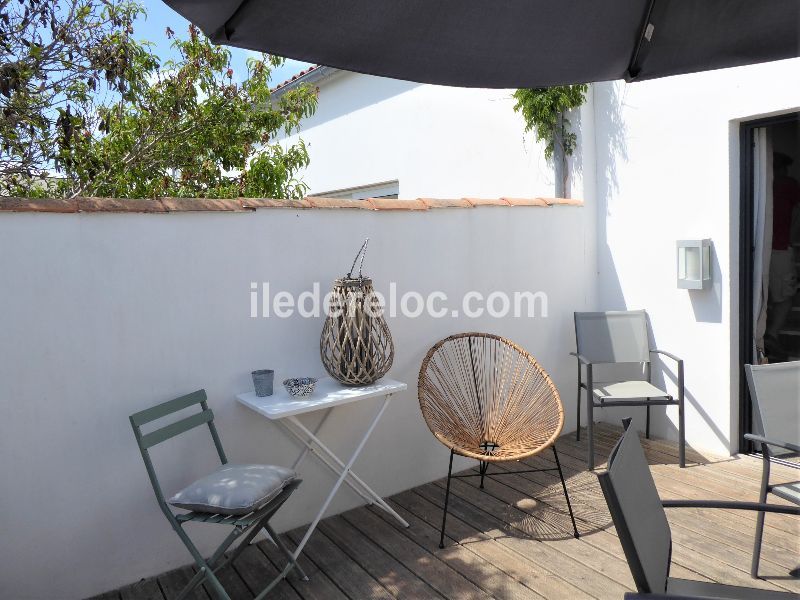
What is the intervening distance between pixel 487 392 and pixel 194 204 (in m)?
2.04

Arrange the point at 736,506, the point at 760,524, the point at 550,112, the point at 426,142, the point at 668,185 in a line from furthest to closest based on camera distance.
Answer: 1. the point at 426,142
2. the point at 550,112
3. the point at 668,185
4. the point at 760,524
5. the point at 736,506

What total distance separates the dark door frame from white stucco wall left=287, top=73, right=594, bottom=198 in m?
1.07

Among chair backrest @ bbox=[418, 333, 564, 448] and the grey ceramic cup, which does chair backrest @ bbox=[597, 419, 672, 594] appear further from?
the grey ceramic cup

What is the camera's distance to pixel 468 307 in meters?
3.84

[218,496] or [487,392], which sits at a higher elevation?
[487,392]


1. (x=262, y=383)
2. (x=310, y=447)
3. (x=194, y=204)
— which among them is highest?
(x=194, y=204)

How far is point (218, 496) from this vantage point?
233 centimetres

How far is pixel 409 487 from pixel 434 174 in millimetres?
3386

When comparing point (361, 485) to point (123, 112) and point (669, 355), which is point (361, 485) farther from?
point (123, 112)

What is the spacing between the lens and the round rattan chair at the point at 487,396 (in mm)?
3287

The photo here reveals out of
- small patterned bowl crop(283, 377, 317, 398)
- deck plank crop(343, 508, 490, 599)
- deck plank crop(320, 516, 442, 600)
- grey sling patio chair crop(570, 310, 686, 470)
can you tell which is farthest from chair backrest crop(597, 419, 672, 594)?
grey sling patio chair crop(570, 310, 686, 470)

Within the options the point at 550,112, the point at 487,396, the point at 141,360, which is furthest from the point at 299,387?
the point at 550,112

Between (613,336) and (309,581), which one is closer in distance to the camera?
(309,581)

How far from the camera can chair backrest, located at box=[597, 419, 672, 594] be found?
1498 mm
